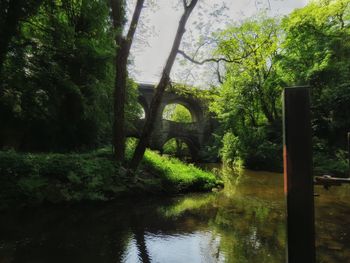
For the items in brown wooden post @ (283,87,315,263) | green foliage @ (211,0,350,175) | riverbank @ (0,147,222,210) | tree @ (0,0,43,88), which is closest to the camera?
brown wooden post @ (283,87,315,263)

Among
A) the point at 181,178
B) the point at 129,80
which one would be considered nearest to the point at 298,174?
the point at 181,178

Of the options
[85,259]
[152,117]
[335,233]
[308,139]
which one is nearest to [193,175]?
[152,117]

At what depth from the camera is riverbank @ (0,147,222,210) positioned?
7.59 meters

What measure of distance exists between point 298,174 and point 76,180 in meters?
7.28

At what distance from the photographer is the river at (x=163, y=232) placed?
470 centimetres

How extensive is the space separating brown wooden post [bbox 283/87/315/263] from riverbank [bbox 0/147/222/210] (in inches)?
272

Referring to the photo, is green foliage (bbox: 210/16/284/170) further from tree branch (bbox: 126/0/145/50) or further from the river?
the river

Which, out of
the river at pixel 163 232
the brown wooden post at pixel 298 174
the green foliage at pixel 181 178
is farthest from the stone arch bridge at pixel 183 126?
the brown wooden post at pixel 298 174

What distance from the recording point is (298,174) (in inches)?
79.0

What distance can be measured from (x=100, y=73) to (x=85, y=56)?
4.83 feet

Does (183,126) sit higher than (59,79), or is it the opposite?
(59,79)

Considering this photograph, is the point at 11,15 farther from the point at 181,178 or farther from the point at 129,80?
the point at 129,80

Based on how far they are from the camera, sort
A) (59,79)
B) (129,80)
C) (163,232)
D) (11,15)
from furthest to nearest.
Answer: (129,80)
(59,79)
(11,15)
(163,232)

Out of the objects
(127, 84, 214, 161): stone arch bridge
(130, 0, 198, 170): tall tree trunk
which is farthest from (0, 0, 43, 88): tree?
(127, 84, 214, 161): stone arch bridge
